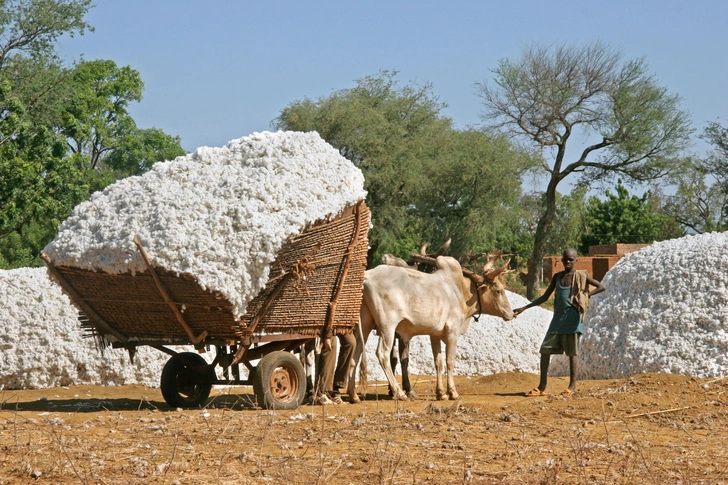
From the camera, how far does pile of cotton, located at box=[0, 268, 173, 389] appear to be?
10.9 metres

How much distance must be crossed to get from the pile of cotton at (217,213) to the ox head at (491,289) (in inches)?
107

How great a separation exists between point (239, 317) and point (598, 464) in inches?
129

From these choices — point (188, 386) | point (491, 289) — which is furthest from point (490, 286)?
point (188, 386)

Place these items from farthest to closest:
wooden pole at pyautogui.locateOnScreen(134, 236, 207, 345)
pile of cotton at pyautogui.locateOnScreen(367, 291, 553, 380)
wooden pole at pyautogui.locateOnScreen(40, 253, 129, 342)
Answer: pile of cotton at pyautogui.locateOnScreen(367, 291, 553, 380), wooden pole at pyautogui.locateOnScreen(40, 253, 129, 342), wooden pole at pyautogui.locateOnScreen(134, 236, 207, 345)

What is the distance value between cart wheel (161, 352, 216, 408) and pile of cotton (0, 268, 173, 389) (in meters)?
2.27

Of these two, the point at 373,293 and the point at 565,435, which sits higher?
the point at 373,293

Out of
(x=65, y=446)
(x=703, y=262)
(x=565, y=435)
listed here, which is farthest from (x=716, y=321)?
(x=65, y=446)

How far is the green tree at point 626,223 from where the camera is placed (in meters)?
50.1

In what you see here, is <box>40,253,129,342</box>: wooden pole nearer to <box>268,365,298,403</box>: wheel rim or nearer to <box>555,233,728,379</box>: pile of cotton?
<box>268,365,298,403</box>: wheel rim

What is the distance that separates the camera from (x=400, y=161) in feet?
104

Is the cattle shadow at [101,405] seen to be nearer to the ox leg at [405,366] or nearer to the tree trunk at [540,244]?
the ox leg at [405,366]

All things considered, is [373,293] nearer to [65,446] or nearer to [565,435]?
[565,435]

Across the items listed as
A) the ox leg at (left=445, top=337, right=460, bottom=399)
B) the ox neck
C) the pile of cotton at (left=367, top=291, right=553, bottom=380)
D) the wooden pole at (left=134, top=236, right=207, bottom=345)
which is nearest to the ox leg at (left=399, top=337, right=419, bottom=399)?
the ox leg at (left=445, top=337, right=460, bottom=399)


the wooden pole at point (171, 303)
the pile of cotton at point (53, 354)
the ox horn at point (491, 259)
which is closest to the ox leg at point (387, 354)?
the ox horn at point (491, 259)
